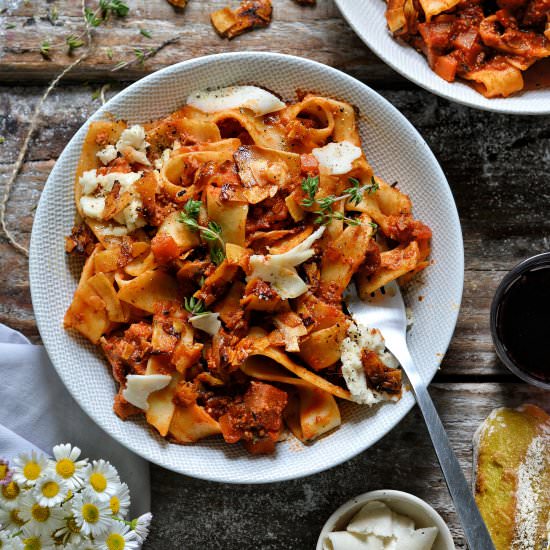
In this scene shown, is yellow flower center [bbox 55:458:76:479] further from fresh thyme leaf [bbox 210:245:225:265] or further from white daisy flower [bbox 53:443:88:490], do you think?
fresh thyme leaf [bbox 210:245:225:265]

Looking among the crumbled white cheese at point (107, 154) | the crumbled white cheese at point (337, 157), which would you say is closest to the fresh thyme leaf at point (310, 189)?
the crumbled white cheese at point (337, 157)

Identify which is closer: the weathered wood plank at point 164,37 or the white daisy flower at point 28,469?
the white daisy flower at point 28,469

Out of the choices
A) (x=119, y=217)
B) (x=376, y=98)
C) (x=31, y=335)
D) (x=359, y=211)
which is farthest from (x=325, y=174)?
(x=31, y=335)

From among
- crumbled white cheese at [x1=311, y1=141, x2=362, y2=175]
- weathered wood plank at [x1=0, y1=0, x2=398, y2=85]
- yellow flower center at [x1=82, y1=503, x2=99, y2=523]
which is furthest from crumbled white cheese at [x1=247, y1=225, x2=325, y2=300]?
weathered wood plank at [x1=0, y1=0, x2=398, y2=85]

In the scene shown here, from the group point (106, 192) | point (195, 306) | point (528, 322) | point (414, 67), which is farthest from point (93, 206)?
point (528, 322)

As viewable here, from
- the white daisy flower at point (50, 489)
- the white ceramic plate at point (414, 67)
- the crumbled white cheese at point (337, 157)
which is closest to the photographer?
the white daisy flower at point (50, 489)

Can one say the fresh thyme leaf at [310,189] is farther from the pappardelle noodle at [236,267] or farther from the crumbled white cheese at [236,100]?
the crumbled white cheese at [236,100]

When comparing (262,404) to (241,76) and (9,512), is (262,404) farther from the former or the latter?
(241,76)
